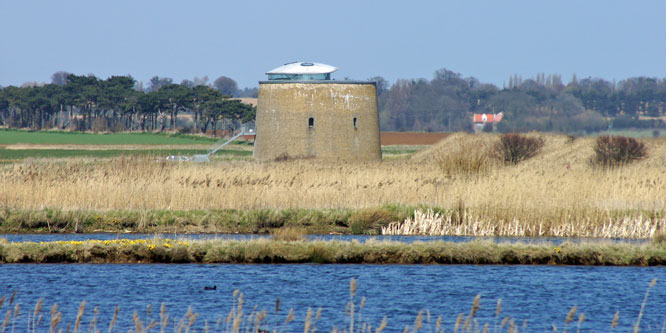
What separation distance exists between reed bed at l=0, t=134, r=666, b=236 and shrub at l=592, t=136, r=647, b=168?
2085cm

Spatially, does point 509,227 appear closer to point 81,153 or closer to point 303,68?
point 303,68

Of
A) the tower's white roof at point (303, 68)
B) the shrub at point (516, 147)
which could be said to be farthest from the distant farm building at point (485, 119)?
the tower's white roof at point (303, 68)

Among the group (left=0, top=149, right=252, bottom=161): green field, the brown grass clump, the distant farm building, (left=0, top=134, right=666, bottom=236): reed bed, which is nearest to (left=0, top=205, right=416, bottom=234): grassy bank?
the brown grass clump

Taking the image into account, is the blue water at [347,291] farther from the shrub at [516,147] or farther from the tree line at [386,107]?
the tree line at [386,107]

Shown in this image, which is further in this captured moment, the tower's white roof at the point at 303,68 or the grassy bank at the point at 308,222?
the tower's white roof at the point at 303,68

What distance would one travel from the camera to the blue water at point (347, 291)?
47.9ft

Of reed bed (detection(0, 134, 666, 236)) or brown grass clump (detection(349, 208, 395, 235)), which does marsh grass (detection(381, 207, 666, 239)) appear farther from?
brown grass clump (detection(349, 208, 395, 235))

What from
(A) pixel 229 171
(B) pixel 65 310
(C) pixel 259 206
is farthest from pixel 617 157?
(B) pixel 65 310

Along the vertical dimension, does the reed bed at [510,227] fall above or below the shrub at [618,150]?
below

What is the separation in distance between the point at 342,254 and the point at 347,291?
2.77m

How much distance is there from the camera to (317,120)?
175 ft

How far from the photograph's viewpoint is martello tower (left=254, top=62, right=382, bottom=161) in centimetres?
5334

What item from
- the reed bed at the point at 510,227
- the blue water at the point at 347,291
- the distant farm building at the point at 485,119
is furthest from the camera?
the distant farm building at the point at 485,119

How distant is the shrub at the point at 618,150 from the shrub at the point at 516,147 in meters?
4.35
